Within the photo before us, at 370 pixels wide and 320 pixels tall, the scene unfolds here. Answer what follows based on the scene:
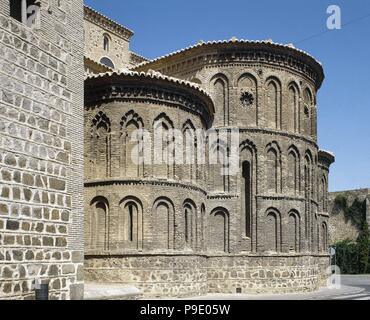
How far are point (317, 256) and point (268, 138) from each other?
5.80 m

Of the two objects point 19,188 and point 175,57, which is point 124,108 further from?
point 19,188

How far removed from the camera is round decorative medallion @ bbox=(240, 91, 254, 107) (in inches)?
→ 887

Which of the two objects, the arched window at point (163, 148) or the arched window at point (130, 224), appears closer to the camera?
the arched window at point (130, 224)

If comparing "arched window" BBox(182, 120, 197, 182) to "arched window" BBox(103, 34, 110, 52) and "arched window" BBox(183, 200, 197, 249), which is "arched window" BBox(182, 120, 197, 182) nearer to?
"arched window" BBox(183, 200, 197, 249)

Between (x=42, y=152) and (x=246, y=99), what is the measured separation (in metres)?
14.3

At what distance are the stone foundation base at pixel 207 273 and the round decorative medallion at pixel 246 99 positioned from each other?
5869 mm

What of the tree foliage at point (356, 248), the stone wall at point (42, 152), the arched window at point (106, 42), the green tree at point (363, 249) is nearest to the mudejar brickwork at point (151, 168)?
the stone wall at point (42, 152)

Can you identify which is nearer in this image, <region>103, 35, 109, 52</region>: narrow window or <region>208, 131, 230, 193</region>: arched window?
<region>208, 131, 230, 193</region>: arched window

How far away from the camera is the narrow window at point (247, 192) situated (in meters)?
22.0

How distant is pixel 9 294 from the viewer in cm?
830

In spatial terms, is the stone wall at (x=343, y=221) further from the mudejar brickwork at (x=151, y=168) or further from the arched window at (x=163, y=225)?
the arched window at (x=163, y=225)

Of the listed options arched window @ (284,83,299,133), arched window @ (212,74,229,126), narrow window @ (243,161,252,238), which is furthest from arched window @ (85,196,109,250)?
arched window @ (284,83,299,133)

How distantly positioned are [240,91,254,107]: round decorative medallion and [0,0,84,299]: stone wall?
12.5 metres
